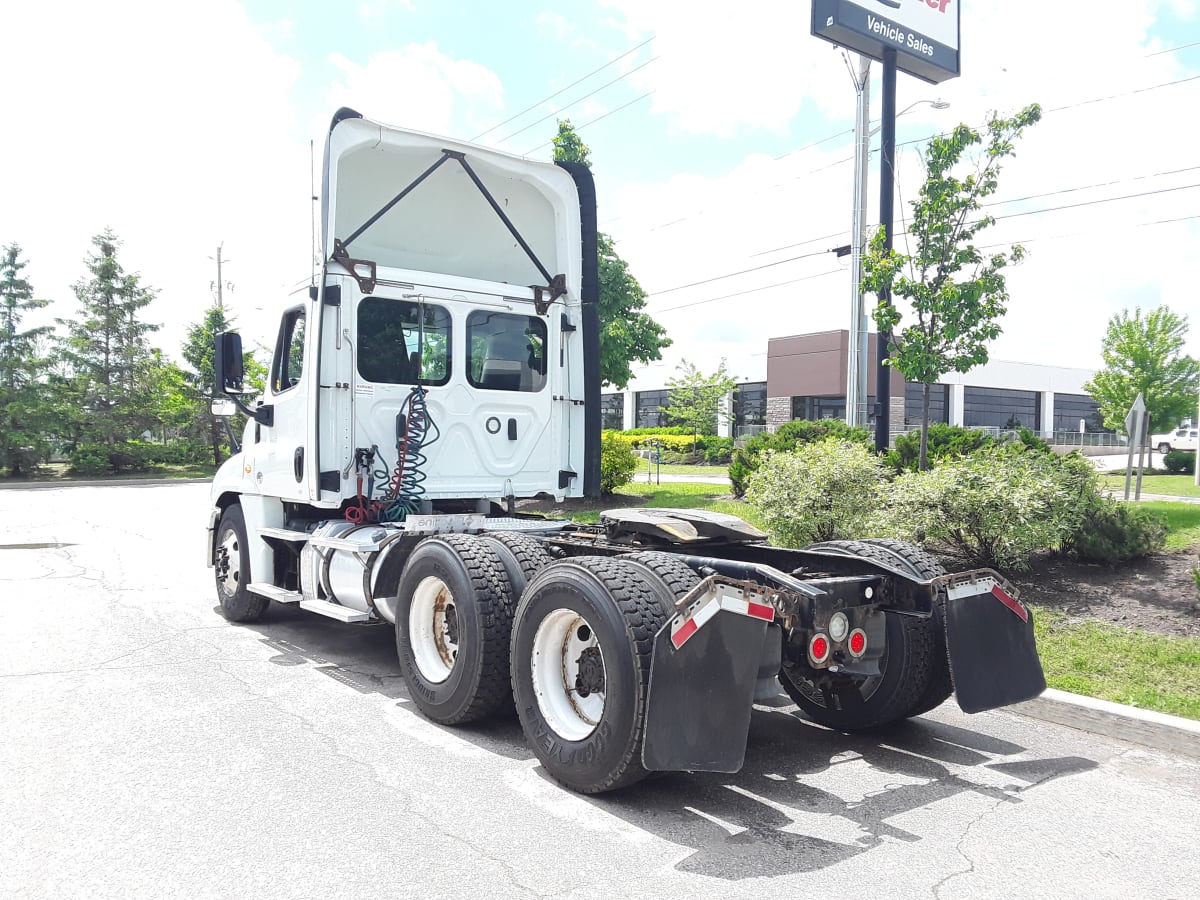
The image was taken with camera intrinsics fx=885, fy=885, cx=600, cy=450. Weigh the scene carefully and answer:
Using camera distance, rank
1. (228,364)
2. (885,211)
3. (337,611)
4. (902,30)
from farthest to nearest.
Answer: (902,30) → (885,211) → (228,364) → (337,611)

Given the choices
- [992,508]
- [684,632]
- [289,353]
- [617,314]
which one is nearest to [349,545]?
[289,353]

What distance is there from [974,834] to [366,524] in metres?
4.60

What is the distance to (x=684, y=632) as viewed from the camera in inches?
147

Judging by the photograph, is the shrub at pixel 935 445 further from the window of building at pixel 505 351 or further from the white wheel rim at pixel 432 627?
the white wheel rim at pixel 432 627

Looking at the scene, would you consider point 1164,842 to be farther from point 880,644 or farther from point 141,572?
point 141,572

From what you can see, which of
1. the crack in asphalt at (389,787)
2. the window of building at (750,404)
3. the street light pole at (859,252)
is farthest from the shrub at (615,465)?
→ the window of building at (750,404)

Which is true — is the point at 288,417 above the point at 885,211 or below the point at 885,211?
below

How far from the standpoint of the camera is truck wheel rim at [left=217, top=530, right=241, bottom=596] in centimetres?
795

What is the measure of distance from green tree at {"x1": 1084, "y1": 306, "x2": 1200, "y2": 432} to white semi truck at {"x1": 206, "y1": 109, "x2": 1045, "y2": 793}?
2961 centimetres

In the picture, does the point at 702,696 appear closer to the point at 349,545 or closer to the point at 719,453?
the point at 349,545

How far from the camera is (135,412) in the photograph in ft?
130

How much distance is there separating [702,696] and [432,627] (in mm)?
2287

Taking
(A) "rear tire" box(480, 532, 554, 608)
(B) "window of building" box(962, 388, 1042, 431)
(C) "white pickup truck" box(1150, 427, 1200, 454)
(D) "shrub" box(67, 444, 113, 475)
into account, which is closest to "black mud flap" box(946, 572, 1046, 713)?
(A) "rear tire" box(480, 532, 554, 608)

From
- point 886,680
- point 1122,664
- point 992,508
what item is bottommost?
point 1122,664
